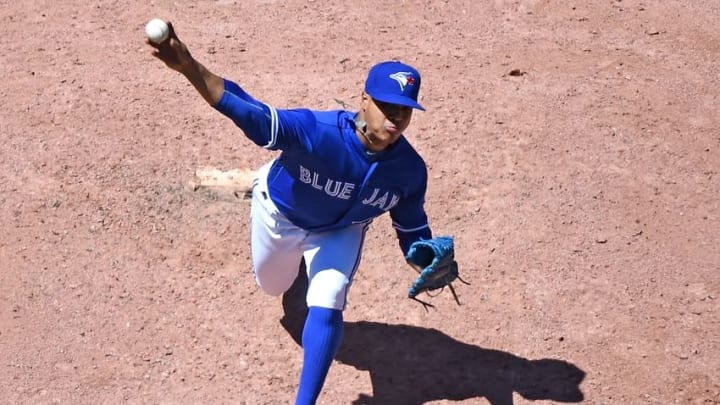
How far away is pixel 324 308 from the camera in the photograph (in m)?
5.12

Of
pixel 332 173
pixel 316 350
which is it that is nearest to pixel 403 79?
pixel 332 173

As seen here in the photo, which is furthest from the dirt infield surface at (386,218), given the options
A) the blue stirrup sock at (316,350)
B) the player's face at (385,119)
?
the player's face at (385,119)

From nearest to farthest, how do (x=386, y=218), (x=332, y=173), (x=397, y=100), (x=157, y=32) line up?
(x=157, y=32)
(x=397, y=100)
(x=332, y=173)
(x=386, y=218)

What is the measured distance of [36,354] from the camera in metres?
5.73

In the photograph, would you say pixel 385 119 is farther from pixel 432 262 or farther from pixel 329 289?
pixel 329 289

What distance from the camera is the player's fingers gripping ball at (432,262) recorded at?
17.0 ft

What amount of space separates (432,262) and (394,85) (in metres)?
0.86

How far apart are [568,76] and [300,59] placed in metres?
1.88

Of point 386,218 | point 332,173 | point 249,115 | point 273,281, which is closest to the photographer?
point 249,115

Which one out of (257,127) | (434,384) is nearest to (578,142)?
(434,384)

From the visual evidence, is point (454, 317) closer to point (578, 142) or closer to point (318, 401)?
point (318, 401)

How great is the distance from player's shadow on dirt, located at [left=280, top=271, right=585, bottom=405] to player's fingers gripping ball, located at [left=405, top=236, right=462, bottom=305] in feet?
2.17

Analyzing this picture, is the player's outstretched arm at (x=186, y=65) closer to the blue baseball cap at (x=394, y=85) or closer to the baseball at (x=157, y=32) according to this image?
the baseball at (x=157, y=32)

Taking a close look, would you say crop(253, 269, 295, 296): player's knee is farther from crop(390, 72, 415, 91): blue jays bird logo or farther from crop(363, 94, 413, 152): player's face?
crop(390, 72, 415, 91): blue jays bird logo
